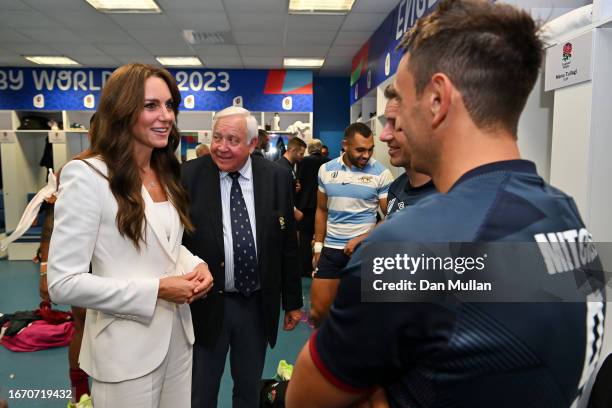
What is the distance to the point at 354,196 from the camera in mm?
3551

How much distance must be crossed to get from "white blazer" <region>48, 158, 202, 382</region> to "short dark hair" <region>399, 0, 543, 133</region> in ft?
3.66

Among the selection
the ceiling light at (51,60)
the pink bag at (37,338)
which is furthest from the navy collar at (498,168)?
the ceiling light at (51,60)

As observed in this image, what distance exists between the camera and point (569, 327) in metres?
0.62

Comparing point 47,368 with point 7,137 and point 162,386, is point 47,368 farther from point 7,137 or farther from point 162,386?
point 7,137

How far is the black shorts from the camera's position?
356cm

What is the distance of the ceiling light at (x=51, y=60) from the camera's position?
8469mm

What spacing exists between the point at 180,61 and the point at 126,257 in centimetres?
819

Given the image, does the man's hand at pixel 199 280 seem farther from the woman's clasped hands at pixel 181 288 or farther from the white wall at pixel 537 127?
the white wall at pixel 537 127

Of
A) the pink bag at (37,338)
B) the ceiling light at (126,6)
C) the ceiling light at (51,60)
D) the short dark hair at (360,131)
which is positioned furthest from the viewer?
the ceiling light at (51,60)

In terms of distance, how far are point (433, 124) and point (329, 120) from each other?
10375 millimetres

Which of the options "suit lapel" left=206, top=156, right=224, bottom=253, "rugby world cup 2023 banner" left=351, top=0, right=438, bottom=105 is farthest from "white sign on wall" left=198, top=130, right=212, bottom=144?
"suit lapel" left=206, top=156, right=224, bottom=253

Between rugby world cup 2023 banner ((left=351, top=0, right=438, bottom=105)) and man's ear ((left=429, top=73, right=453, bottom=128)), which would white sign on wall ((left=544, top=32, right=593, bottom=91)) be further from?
rugby world cup 2023 banner ((left=351, top=0, right=438, bottom=105))

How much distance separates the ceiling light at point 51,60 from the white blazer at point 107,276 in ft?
28.4

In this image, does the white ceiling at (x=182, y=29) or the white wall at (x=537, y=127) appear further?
the white ceiling at (x=182, y=29)
